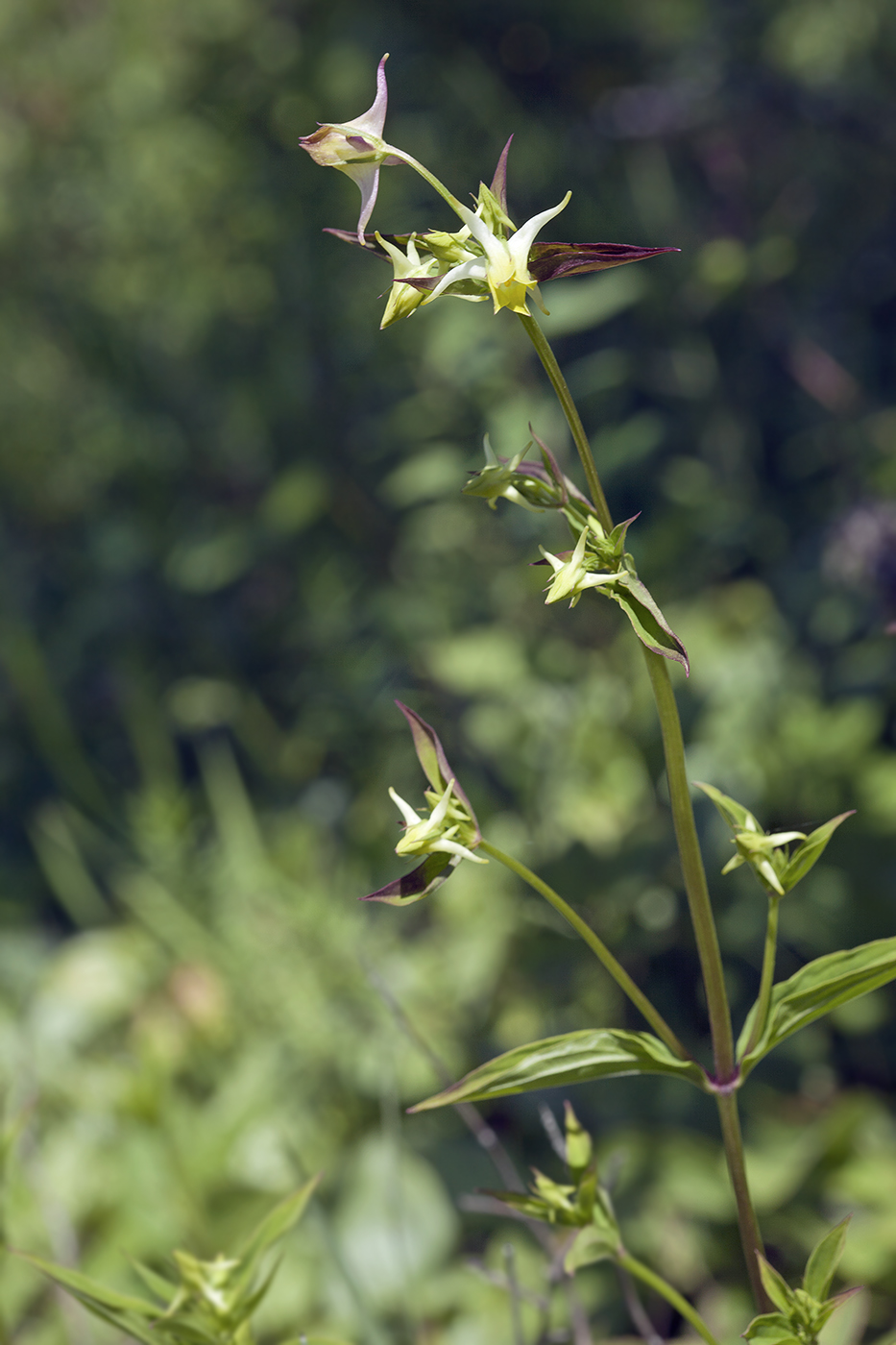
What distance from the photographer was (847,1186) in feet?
2.69

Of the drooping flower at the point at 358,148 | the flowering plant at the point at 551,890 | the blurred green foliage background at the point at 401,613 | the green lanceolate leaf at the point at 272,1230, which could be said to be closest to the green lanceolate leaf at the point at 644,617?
the flowering plant at the point at 551,890

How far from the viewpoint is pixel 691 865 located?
0.31 meters

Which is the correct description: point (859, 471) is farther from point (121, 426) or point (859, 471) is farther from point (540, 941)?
point (121, 426)

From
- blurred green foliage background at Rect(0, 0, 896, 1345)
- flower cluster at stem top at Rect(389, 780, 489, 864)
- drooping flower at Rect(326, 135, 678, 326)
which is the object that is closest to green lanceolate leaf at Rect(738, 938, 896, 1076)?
flower cluster at stem top at Rect(389, 780, 489, 864)

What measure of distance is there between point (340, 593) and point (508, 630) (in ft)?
0.97

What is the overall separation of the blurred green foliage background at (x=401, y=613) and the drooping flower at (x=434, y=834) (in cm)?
41

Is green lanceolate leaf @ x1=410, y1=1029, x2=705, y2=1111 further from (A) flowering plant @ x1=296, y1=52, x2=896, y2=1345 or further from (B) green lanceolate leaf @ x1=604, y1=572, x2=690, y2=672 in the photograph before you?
(B) green lanceolate leaf @ x1=604, y1=572, x2=690, y2=672

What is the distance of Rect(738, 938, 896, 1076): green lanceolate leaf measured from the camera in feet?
1.04

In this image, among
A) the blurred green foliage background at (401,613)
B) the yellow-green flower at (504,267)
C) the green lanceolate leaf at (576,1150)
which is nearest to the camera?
the yellow-green flower at (504,267)

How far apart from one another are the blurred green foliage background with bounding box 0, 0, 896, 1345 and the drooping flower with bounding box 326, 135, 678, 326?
544 mm

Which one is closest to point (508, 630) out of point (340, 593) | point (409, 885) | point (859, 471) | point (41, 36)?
point (340, 593)

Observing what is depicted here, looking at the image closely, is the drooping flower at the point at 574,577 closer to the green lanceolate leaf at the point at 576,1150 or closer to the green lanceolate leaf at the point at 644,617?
the green lanceolate leaf at the point at 644,617

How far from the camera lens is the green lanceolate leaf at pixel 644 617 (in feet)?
0.89

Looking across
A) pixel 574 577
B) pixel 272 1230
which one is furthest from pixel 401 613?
pixel 574 577
